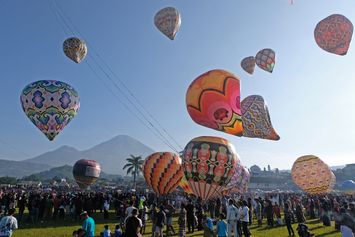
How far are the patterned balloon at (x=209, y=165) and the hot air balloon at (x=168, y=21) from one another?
13740 mm

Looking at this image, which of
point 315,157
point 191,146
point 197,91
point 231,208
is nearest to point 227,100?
point 197,91

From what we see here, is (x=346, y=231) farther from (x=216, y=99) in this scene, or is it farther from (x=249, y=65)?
(x=249, y=65)

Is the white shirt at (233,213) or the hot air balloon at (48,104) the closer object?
the white shirt at (233,213)

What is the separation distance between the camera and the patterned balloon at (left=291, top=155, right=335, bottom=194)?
3067 centimetres

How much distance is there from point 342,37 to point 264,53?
9793mm

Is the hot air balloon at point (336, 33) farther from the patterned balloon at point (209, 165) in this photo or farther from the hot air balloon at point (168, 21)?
the patterned balloon at point (209, 165)

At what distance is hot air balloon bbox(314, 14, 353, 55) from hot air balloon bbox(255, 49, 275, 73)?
316 inches

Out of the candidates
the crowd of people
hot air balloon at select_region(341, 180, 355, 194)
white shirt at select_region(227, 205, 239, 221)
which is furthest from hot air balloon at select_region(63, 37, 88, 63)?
hot air balloon at select_region(341, 180, 355, 194)

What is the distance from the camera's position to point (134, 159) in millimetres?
101062

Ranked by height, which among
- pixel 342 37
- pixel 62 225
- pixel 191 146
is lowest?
pixel 62 225

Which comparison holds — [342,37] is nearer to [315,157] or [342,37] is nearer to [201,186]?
[315,157]

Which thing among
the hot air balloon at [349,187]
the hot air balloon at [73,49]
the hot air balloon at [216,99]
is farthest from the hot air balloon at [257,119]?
the hot air balloon at [349,187]

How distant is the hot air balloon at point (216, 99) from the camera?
21.8 meters

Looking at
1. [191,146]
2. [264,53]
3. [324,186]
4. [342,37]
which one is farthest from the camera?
[264,53]
